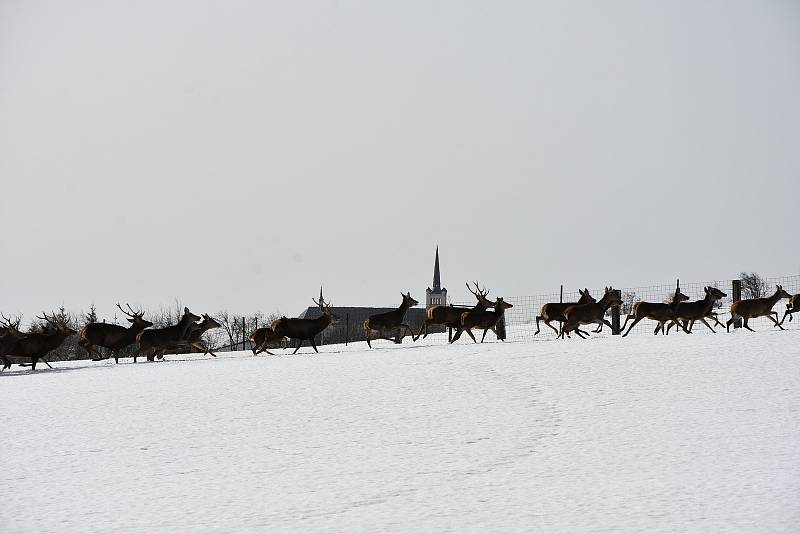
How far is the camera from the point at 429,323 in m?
25.6

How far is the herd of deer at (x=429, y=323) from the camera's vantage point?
23641mm

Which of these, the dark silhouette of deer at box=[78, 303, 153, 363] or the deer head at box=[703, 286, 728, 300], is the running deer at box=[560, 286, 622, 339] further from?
the dark silhouette of deer at box=[78, 303, 153, 363]

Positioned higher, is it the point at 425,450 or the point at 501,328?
the point at 501,328

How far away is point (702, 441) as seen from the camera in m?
9.04

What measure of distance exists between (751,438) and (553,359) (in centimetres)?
748

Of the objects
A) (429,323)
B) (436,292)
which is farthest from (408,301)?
(436,292)

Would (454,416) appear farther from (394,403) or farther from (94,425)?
(94,425)

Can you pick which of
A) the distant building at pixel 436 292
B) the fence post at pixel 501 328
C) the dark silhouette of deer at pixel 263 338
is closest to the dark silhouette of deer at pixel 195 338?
the dark silhouette of deer at pixel 263 338

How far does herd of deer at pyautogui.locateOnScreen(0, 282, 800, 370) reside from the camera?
77.6 ft

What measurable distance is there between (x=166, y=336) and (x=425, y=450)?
18067mm

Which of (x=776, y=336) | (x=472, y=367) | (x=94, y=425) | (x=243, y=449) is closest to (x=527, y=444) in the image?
(x=243, y=449)

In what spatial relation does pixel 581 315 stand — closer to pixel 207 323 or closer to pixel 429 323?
pixel 429 323

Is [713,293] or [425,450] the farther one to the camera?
[713,293]

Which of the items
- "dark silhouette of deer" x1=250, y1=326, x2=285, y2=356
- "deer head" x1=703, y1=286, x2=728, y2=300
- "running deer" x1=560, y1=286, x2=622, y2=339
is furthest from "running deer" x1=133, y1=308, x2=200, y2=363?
"deer head" x1=703, y1=286, x2=728, y2=300
